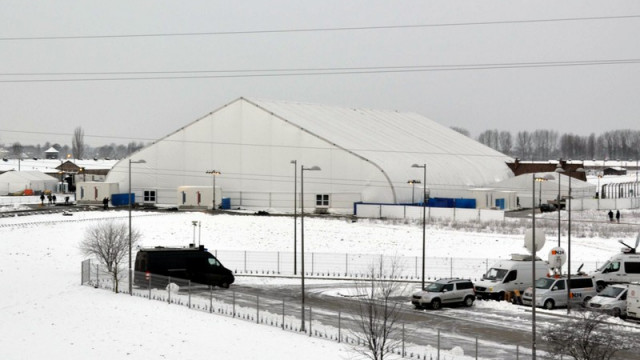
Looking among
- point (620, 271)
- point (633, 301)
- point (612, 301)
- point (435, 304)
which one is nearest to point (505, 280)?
point (435, 304)

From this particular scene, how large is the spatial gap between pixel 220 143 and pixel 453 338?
64132 mm

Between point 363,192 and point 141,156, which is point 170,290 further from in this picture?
point 141,156

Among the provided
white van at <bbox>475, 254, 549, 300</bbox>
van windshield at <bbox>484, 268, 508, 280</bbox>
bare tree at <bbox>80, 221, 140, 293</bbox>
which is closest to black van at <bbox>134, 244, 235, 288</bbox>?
bare tree at <bbox>80, 221, 140, 293</bbox>

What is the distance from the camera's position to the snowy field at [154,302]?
28.0 meters

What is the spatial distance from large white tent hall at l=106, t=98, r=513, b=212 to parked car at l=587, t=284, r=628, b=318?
45522mm

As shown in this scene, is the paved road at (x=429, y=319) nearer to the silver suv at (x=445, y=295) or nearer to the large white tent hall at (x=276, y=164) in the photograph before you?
the silver suv at (x=445, y=295)

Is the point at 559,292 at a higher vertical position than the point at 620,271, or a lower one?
lower

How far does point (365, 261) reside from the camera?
54594mm

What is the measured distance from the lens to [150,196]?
3661 inches

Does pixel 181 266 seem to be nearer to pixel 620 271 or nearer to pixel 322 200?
pixel 620 271

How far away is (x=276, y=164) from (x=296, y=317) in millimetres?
53653

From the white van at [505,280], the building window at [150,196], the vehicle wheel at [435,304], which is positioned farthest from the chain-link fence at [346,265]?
the building window at [150,196]

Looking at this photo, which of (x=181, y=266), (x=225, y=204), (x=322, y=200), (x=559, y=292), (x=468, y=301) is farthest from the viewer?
(x=225, y=204)

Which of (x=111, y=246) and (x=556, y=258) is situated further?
(x=111, y=246)
